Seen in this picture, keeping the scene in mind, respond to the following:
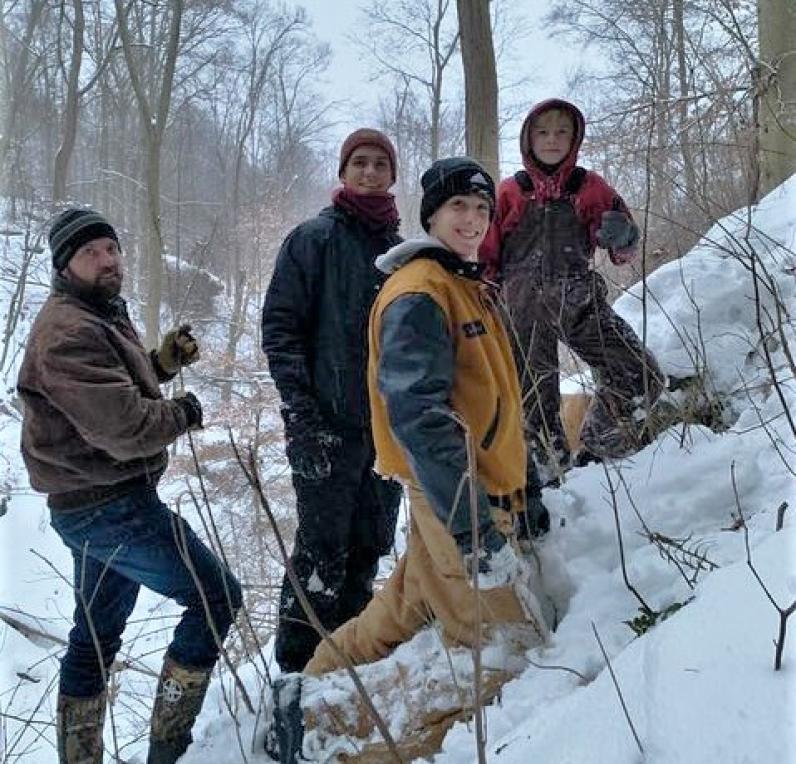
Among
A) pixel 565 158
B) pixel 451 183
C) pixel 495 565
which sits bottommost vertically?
pixel 495 565

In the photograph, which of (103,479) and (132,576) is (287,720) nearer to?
(132,576)

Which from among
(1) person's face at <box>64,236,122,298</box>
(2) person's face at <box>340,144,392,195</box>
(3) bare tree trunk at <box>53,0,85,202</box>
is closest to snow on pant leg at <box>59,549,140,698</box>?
(1) person's face at <box>64,236,122,298</box>

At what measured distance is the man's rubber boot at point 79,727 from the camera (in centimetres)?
234

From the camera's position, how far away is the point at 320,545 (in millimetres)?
2570

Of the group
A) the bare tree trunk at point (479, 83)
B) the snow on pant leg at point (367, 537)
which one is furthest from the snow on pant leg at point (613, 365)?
the bare tree trunk at point (479, 83)

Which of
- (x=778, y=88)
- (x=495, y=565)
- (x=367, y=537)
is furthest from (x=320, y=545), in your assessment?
(x=778, y=88)

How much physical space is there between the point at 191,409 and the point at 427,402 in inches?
39.1

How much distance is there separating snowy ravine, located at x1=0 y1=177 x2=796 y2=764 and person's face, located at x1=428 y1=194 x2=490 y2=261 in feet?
2.24

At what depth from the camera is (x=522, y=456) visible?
205 centimetres

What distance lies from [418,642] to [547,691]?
A: 46 centimetres

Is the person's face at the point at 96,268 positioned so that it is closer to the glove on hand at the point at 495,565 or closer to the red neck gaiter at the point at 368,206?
the red neck gaiter at the point at 368,206

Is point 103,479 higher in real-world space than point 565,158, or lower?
lower

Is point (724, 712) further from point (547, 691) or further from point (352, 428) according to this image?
point (352, 428)

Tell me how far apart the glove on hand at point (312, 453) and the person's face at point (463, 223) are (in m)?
0.83
